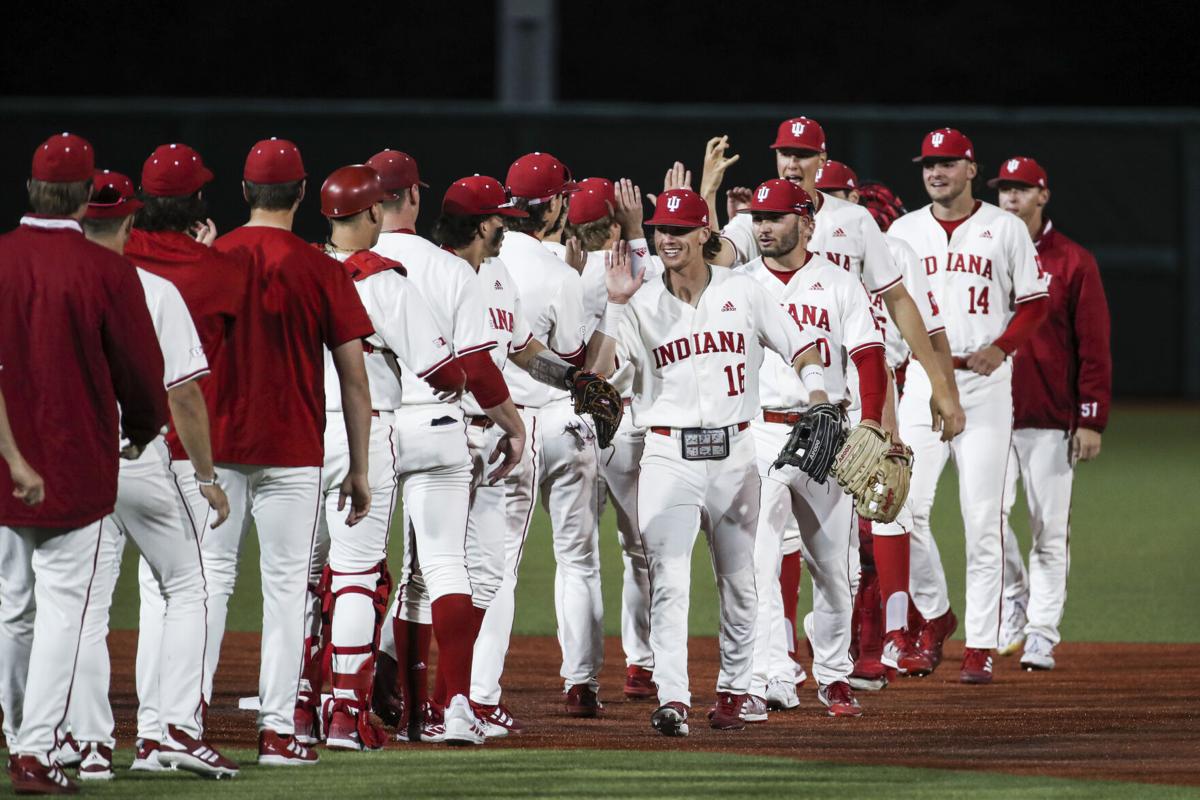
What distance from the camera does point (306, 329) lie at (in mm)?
5500

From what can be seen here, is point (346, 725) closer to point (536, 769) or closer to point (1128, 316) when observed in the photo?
point (536, 769)

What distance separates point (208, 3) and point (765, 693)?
2422 centimetres

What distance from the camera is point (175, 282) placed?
5.48 m

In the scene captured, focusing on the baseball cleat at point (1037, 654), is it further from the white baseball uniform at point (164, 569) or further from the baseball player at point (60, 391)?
the baseball player at point (60, 391)

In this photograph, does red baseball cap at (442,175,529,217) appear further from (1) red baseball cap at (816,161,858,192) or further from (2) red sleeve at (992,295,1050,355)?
(2) red sleeve at (992,295,1050,355)

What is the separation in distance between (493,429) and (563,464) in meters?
0.51

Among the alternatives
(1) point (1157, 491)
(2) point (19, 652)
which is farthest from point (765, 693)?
(1) point (1157, 491)

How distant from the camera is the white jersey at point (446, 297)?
604cm

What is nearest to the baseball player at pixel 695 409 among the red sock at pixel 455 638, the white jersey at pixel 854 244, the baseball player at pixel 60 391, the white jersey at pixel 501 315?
the white jersey at pixel 501 315

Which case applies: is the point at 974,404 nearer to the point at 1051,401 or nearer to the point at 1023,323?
the point at 1023,323

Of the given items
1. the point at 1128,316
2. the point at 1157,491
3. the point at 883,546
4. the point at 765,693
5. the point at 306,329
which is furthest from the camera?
the point at 1128,316

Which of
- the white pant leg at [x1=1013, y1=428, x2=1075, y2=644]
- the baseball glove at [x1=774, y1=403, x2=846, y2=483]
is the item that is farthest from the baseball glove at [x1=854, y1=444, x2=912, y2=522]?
the white pant leg at [x1=1013, y1=428, x2=1075, y2=644]

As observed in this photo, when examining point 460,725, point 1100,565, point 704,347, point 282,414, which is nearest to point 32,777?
point 282,414

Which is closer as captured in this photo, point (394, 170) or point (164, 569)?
point (164, 569)
